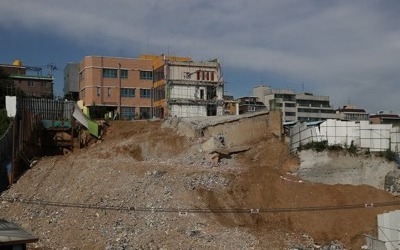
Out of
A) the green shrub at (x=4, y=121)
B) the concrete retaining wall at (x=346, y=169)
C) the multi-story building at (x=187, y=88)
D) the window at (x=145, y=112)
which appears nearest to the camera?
the concrete retaining wall at (x=346, y=169)

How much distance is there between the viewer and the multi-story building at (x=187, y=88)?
5162 centimetres

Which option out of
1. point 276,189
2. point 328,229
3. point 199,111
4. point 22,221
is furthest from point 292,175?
point 199,111

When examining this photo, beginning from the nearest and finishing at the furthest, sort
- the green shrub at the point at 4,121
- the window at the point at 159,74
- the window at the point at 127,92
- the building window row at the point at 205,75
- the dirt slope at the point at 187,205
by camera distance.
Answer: the dirt slope at the point at 187,205 < the green shrub at the point at 4,121 < the building window row at the point at 205,75 < the window at the point at 159,74 < the window at the point at 127,92

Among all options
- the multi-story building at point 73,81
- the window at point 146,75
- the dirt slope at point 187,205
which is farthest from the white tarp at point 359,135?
the multi-story building at point 73,81

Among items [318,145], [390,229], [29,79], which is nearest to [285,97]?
[29,79]

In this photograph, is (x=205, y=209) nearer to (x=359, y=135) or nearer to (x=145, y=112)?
(x=359, y=135)

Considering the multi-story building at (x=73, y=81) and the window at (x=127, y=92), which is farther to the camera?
the multi-story building at (x=73, y=81)

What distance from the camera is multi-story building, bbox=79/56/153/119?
5453cm

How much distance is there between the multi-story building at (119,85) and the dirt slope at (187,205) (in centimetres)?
2644

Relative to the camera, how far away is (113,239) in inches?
782

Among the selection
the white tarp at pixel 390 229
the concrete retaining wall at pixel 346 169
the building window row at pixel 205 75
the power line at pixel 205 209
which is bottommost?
the white tarp at pixel 390 229

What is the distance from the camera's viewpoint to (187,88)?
52188 millimetres

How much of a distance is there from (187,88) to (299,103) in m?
57.1

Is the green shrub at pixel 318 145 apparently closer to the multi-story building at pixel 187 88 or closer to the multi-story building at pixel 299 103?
the multi-story building at pixel 187 88
